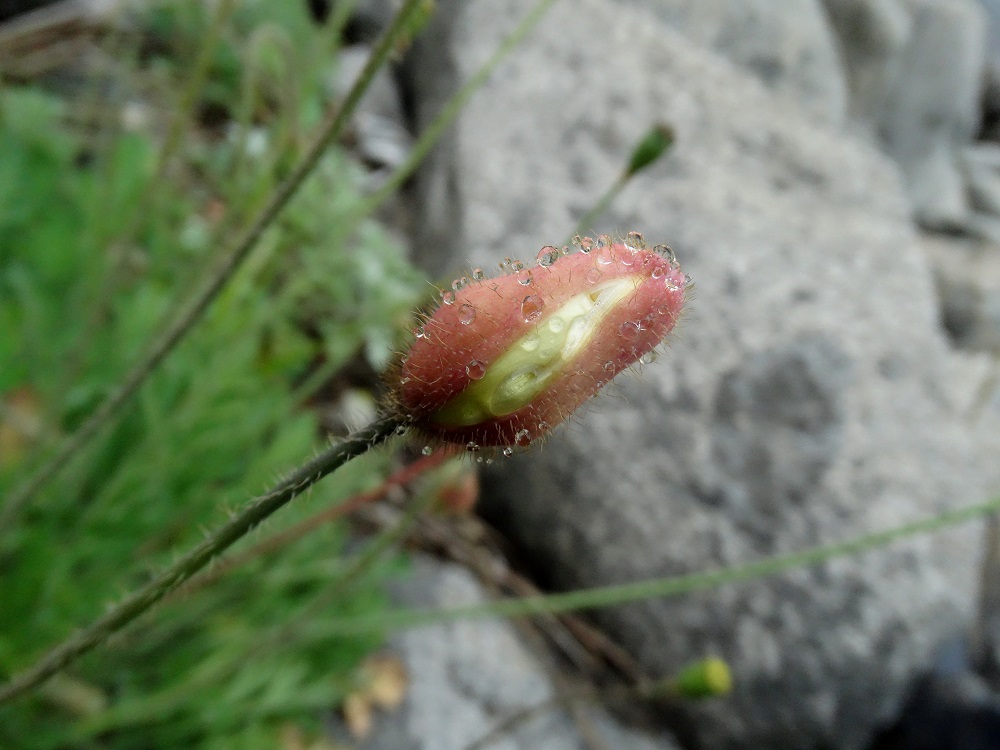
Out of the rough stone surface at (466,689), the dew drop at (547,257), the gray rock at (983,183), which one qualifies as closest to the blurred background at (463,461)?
the rough stone surface at (466,689)

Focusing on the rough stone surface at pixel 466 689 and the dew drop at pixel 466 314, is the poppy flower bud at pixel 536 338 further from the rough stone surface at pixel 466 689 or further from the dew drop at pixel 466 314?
the rough stone surface at pixel 466 689

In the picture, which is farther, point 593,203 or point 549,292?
point 593,203

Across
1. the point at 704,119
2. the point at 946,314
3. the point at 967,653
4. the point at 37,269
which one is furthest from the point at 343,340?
the point at 946,314

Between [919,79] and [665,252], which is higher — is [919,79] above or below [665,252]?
below

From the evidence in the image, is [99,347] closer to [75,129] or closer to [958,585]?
[75,129]

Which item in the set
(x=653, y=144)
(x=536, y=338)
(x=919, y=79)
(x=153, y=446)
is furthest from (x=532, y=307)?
(x=919, y=79)

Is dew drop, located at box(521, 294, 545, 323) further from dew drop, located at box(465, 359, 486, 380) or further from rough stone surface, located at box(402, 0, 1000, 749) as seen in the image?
rough stone surface, located at box(402, 0, 1000, 749)

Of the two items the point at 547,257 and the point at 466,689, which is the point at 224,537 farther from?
the point at 466,689
